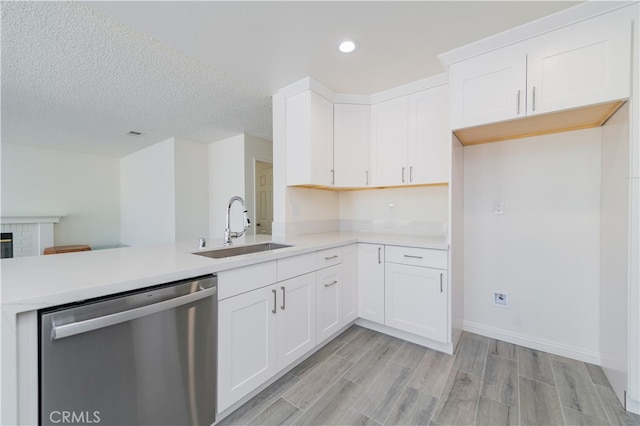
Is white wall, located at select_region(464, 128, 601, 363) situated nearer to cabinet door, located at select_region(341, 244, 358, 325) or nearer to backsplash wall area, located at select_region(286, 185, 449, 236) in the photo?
backsplash wall area, located at select_region(286, 185, 449, 236)

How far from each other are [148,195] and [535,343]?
19.7ft

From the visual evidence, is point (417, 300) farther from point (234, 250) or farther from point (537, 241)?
point (234, 250)

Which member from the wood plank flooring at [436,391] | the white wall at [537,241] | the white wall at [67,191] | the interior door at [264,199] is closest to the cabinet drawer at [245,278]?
the wood plank flooring at [436,391]

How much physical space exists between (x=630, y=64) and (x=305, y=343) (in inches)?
102

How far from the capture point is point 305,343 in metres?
1.88

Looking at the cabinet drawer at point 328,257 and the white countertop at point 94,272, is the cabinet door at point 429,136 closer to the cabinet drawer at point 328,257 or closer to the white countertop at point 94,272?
the cabinet drawer at point 328,257

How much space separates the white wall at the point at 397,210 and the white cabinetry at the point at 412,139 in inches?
12.7

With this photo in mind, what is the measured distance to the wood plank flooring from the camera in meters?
1.41

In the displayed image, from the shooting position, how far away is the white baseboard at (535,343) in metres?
1.91

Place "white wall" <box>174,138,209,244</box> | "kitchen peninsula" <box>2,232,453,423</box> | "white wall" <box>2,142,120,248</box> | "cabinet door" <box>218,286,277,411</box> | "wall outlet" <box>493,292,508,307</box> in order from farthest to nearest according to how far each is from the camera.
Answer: "white wall" <box>2,142,120,248</box>
"white wall" <box>174,138,209,244</box>
"wall outlet" <box>493,292,508,307</box>
"cabinet door" <box>218,286,277,411</box>
"kitchen peninsula" <box>2,232,453,423</box>

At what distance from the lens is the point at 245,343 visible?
1466mm

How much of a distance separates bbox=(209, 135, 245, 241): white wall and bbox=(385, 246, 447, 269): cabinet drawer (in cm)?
273

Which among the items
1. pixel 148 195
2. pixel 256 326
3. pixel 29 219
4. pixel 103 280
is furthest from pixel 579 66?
pixel 29 219

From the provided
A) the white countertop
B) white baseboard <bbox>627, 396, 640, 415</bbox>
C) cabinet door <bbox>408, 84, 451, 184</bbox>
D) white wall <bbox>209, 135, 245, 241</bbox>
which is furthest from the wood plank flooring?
white wall <bbox>209, 135, 245, 241</bbox>
